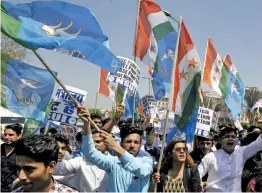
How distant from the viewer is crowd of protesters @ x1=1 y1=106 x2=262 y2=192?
2340 millimetres

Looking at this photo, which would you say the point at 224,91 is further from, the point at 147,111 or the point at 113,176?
the point at 113,176

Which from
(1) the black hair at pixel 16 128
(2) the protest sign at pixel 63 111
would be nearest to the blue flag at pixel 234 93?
(2) the protest sign at pixel 63 111

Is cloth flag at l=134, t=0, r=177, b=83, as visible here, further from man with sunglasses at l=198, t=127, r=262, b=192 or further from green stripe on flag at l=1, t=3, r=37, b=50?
green stripe on flag at l=1, t=3, r=37, b=50

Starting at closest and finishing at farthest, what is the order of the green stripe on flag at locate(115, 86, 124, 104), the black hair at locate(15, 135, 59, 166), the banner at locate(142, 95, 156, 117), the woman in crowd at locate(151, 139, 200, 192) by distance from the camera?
the black hair at locate(15, 135, 59, 166), the woman in crowd at locate(151, 139, 200, 192), the green stripe on flag at locate(115, 86, 124, 104), the banner at locate(142, 95, 156, 117)

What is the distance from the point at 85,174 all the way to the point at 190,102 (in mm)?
1588

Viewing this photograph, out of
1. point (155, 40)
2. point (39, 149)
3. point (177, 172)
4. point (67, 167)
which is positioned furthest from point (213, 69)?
point (39, 149)

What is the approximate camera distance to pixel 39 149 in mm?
2326

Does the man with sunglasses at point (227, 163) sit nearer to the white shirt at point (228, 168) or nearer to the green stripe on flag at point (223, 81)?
the white shirt at point (228, 168)

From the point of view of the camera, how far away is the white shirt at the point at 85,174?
367cm

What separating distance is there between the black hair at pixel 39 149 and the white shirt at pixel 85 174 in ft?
4.42

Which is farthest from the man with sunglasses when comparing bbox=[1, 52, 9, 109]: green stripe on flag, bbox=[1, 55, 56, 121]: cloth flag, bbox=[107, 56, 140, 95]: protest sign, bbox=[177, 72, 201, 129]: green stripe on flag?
bbox=[1, 52, 9, 109]: green stripe on flag

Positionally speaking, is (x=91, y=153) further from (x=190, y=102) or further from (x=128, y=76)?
(x=128, y=76)

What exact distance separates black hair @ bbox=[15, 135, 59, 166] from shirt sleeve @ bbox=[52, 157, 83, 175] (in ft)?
4.49

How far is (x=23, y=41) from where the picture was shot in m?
3.55
